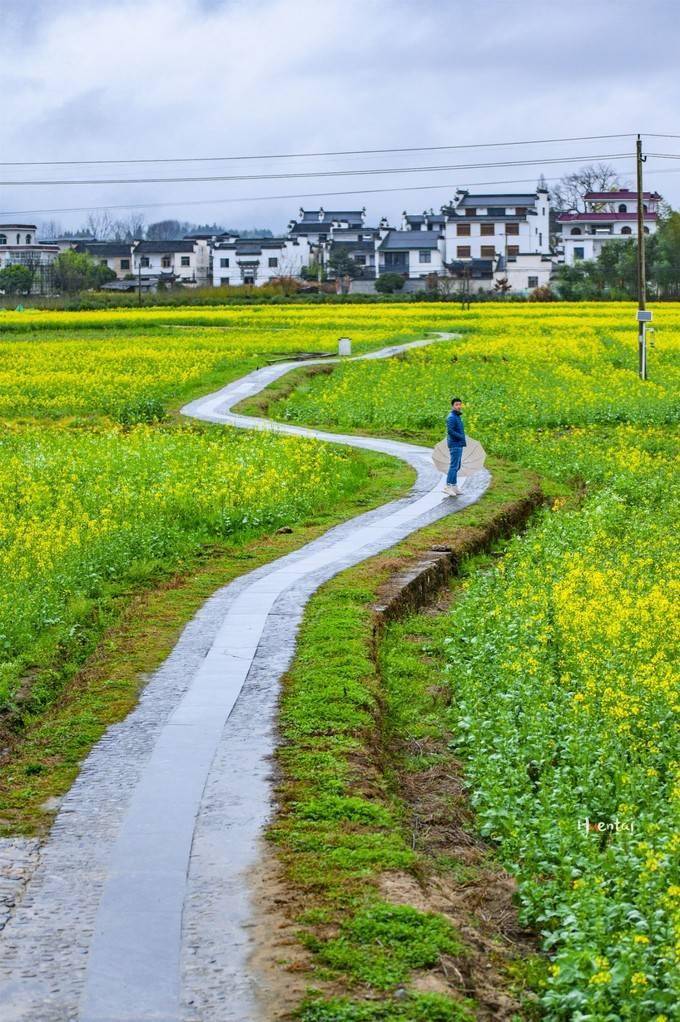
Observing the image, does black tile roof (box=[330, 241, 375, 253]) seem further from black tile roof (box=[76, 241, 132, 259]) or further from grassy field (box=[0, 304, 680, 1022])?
grassy field (box=[0, 304, 680, 1022])

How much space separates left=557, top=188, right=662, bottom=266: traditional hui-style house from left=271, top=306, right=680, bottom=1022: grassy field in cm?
8897

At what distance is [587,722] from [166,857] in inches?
129

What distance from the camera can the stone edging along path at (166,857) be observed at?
6.36 metres

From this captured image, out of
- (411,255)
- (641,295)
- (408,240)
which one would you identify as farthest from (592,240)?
(641,295)

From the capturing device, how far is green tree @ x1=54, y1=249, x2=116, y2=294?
10725 cm

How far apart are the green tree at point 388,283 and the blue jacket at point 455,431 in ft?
259

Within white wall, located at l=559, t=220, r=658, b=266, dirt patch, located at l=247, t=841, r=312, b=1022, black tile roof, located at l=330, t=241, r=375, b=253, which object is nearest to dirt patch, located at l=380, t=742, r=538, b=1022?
dirt patch, located at l=247, t=841, r=312, b=1022

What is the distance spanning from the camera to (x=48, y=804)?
8.70 m

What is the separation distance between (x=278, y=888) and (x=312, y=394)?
2986 centimetres

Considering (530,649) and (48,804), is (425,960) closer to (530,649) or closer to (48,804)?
(48,804)

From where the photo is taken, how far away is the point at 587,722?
964cm

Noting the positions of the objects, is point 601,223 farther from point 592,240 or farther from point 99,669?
point 99,669

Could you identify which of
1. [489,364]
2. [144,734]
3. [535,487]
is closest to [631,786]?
[144,734]

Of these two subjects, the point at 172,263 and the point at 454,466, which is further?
the point at 172,263
